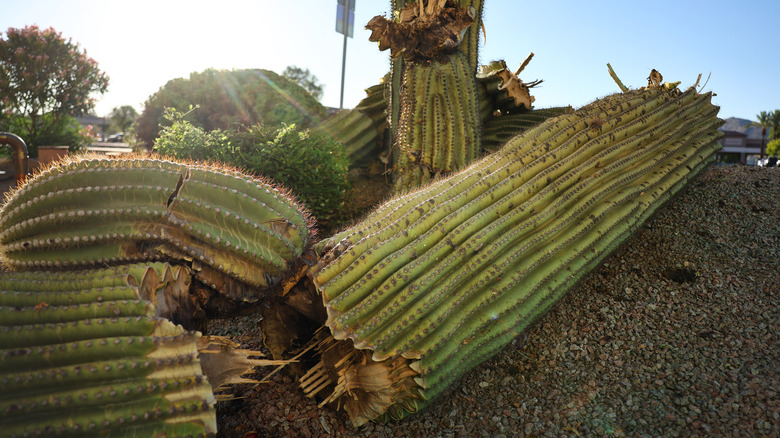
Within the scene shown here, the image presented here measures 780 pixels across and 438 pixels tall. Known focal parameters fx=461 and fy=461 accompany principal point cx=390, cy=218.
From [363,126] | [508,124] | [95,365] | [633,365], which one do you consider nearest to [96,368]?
[95,365]

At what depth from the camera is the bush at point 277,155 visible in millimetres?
4035

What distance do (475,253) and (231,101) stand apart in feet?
15.1

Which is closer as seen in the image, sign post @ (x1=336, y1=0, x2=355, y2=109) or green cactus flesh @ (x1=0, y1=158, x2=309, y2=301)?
green cactus flesh @ (x1=0, y1=158, x2=309, y2=301)

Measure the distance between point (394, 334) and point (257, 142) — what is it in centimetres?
291

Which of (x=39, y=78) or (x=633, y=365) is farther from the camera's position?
(x=39, y=78)

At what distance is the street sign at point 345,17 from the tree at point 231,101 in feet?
11.6

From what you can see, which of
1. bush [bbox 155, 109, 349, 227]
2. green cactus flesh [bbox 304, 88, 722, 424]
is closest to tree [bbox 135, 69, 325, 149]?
bush [bbox 155, 109, 349, 227]

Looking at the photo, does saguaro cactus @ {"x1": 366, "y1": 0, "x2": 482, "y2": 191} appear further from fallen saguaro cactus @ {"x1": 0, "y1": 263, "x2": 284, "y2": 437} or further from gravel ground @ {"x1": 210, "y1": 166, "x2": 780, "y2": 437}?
fallen saguaro cactus @ {"x1": 0, "y1": 263, "x2": 284, "y2": 437}

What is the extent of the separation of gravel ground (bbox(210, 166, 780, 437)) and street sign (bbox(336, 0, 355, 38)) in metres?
7.45

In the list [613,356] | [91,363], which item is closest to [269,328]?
[91,363]

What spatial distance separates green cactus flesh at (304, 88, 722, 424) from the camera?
2082mm

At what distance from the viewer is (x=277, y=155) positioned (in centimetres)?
416

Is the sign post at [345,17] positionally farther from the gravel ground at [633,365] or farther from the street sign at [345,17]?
the gravel ground at [633,365]

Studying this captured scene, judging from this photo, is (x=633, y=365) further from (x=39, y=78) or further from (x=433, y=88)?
(x=39, y=78)
